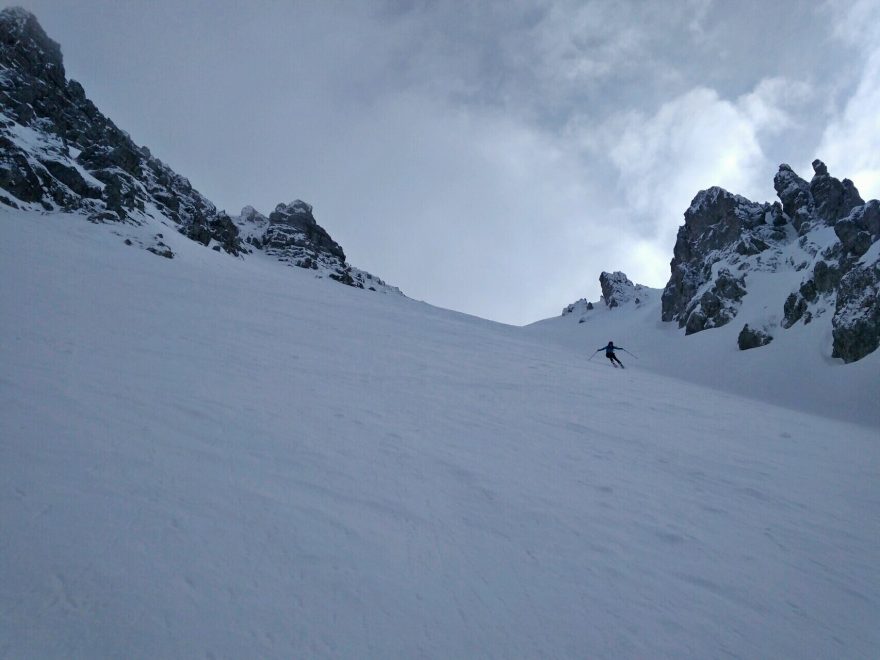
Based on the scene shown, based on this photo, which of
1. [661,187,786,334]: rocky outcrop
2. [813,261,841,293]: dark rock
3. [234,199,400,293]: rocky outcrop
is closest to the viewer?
[813,261,841,293]: dark rock

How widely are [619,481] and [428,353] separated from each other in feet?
32.1

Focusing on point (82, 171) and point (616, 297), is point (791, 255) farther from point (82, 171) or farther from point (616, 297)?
point (82, 171)

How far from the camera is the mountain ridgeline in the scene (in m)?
29.2

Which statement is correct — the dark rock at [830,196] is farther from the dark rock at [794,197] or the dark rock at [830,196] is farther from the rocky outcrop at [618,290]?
the rocky outcrop at [618,290]

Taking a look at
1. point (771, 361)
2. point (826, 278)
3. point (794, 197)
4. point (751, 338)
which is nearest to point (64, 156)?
point (771, 361)

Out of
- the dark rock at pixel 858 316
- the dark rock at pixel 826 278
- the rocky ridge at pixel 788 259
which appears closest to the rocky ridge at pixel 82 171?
the dark rock at pixel 858 316

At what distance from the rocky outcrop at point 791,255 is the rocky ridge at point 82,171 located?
38755mm

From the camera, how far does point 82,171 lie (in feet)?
133

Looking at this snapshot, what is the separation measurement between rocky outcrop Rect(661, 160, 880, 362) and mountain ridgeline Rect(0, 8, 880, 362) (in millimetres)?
107

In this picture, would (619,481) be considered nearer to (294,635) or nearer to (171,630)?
(294,635)

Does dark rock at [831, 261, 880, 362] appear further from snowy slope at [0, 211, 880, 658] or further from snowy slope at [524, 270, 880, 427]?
snowy slope at [0, 211, 880, 658]

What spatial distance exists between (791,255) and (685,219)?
22.7 metres

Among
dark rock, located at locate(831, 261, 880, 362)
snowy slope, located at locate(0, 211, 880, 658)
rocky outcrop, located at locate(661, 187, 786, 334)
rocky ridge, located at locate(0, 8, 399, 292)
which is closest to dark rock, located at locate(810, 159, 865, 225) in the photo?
rocky outcrop, located at locate(661, 187, 786, 334)

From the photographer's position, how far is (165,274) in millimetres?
20469
